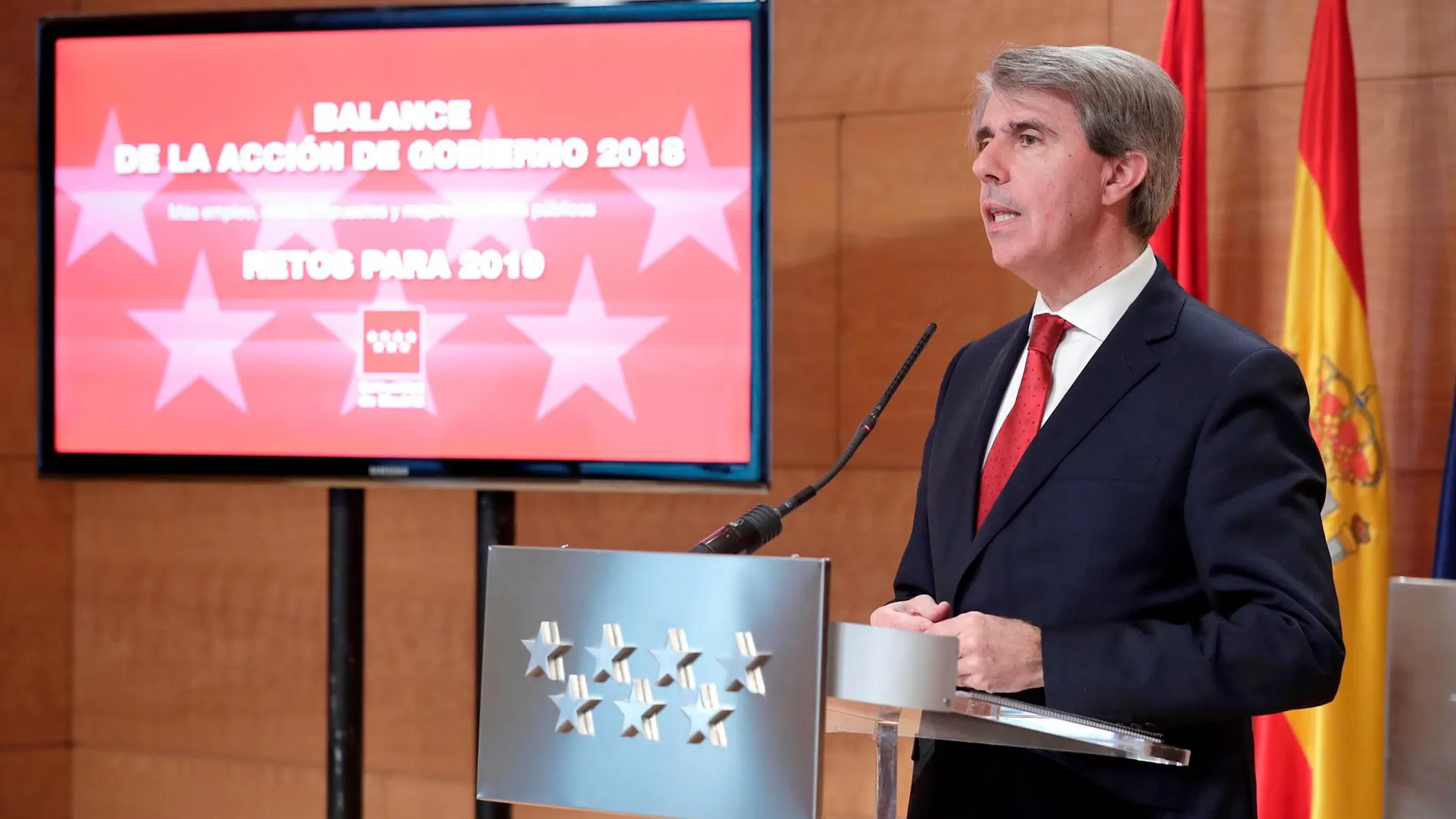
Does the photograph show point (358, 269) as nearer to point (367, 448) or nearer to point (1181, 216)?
point (367, 448)

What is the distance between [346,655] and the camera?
339 cm

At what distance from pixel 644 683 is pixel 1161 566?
26.0 inches

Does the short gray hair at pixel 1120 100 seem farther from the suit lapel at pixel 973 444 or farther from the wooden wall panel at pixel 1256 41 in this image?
the wooden wall panel at pixel 1256 41

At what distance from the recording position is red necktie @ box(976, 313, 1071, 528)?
1.72 m

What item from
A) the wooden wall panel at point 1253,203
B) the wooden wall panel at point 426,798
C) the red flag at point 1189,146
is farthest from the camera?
the wooden wall panel at point 426,798

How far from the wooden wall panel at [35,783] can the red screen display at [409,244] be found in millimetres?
1377

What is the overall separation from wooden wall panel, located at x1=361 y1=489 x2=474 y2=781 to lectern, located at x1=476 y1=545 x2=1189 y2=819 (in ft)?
8.85

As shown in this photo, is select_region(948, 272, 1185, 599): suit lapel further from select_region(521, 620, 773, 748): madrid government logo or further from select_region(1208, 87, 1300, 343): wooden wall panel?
select_region(1208, 87, 1300, 343): wooden wall panel

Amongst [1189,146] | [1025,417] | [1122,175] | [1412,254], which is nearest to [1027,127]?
[1122,175]

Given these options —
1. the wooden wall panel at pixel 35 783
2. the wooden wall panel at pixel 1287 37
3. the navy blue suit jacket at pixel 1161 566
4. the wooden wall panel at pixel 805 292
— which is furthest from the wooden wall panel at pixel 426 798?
the wooden wall panel at pixel 1287 37

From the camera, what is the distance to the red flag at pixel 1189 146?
3.05 m

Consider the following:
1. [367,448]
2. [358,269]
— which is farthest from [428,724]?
[358,269]

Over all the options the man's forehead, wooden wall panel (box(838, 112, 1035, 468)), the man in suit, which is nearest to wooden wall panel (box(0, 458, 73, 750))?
wooden wall panel (box(838, 112, 1035, 468))

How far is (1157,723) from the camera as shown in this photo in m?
1.48
